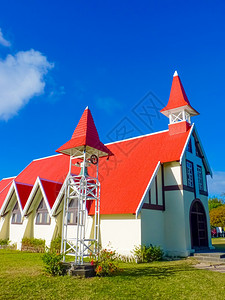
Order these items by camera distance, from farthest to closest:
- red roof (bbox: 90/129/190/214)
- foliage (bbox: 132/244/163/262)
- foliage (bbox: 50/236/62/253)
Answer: foliage (bbox: 50/236/62/253)
red roof (bbox: 90/129/190/214)
foliage (bbox: 132/244/163/262)

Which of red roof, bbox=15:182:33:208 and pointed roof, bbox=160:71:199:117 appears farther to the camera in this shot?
red roof, bbox=15:182:33:208

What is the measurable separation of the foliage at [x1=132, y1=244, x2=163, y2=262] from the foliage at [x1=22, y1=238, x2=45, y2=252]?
23.8 feet

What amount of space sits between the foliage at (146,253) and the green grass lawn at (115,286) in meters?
3.51

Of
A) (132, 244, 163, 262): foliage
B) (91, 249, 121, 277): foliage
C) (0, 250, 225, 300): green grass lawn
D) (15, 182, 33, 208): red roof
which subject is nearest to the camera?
(0, 250, 225, 300): green grass lawn

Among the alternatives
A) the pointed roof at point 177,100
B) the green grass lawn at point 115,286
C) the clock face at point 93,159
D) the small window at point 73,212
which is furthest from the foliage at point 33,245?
the pointed roof at point 177,100

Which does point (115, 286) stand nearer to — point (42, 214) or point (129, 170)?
point (129, 170)

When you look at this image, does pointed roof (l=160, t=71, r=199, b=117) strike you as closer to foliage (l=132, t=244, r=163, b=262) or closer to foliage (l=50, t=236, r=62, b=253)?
foliage (l=132, t=244, r=163, b=262)

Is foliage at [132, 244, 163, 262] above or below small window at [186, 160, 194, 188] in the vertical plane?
below

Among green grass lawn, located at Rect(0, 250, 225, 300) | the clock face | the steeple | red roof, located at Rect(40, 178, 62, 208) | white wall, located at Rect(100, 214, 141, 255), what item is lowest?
green grass lawn, located at Rect(0, 250, 225, 300)

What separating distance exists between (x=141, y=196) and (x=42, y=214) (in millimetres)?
8956

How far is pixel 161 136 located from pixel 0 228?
54.1ft

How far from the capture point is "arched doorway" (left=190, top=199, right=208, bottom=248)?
740 inches

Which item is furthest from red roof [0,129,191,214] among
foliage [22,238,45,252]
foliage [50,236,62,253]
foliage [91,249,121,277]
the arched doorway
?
foliage [91,249,121,277]

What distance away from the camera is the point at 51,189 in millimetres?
19812
